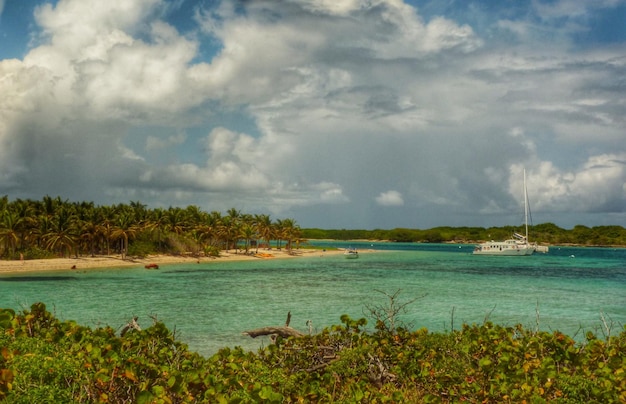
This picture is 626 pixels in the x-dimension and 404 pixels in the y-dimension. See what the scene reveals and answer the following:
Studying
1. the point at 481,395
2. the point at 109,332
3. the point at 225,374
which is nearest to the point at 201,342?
the point at 109,332

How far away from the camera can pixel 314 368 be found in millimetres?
8656

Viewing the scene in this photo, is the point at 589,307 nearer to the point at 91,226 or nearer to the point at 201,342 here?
the point at 201,342

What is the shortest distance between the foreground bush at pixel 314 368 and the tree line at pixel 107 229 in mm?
71464

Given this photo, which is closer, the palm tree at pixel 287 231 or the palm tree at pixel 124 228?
the palm tree at pixel 124 228

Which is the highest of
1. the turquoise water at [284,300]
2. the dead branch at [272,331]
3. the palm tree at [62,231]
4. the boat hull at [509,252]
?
the palm tree at [62,231]

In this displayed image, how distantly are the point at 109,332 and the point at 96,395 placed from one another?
9.78 ft

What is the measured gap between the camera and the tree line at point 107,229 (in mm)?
72062

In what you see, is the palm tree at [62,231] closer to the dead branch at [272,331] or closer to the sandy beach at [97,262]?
the sandy beach at [97,262]

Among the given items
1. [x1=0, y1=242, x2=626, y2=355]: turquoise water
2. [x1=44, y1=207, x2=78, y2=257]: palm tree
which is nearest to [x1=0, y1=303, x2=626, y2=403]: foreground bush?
[x1=0, y1=242, x2=626, y2=355]: turquoise water

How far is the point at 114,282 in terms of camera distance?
51.2 meters

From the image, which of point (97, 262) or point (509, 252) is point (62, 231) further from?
point (509, 252)

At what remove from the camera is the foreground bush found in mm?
5816

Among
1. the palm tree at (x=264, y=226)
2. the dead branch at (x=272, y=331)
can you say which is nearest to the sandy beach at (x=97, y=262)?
the palm tree at (x=264, y=226)

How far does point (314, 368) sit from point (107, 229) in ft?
253
